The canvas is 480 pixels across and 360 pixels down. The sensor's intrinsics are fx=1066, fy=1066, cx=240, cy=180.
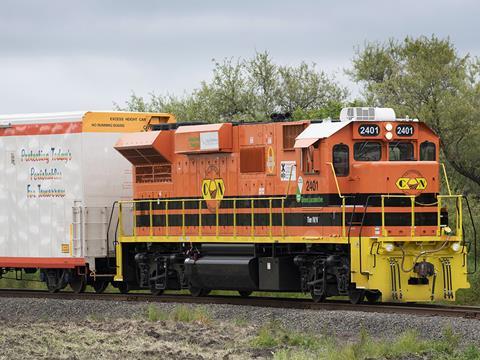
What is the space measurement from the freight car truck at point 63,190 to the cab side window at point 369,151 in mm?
6010

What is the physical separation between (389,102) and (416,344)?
20842mm

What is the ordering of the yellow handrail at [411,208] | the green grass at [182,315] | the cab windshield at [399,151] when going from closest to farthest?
the green grass at [182,315] → the yellow handrail at [411,208] → the cab windshield at [399,151]

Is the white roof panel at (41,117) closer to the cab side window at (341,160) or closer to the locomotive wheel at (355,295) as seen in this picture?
the cab side window at (341,160)

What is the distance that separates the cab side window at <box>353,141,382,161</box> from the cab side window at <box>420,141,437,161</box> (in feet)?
2.78

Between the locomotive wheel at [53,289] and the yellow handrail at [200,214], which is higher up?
the yellow handrail at [200,214]

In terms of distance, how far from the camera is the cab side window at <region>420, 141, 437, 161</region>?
19.5 metres

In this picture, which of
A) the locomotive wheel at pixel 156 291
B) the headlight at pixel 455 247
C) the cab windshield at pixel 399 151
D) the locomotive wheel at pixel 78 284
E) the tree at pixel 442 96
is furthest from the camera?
the tree at pixel 442 96

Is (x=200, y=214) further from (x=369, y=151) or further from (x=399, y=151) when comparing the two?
(x=399, y=151)

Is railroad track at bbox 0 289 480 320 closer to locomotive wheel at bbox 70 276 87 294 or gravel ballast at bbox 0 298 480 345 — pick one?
locomotive wheel at bbox 70 276 87 294

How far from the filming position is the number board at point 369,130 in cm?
1903

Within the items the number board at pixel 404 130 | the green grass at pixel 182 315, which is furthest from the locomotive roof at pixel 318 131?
the green grass at pixel 182 315

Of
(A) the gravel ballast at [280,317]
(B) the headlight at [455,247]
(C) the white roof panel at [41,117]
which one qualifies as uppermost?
(C) the white roof panel at [41,117]

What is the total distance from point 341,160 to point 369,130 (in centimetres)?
74

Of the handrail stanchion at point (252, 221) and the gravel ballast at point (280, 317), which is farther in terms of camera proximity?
the handrail stanchion at point (252, 221)
